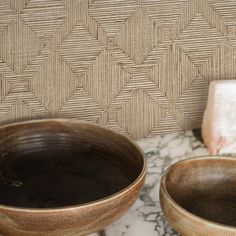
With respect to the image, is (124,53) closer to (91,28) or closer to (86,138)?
(91,28)

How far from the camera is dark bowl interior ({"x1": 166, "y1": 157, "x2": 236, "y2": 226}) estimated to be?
0.99m

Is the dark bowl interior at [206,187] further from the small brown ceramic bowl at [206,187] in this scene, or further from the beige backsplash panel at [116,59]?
the beige backsplash panel at [116,59]

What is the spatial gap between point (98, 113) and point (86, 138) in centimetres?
11

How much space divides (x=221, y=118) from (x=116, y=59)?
0.28 meters

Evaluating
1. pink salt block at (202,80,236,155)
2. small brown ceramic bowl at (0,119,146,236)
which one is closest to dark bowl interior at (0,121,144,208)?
small brown ceramic bowl at (0,119,146,236)

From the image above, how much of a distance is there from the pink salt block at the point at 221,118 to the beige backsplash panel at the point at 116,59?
84 mm

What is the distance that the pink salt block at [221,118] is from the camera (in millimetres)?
1166

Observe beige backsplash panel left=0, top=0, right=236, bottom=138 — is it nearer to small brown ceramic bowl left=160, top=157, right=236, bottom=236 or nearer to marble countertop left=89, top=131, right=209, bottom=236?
marble countertop left=89, top=131, right=209, bottom=236

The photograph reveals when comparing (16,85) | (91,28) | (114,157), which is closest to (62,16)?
(91,28)

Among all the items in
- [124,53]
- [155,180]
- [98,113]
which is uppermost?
[124,53]

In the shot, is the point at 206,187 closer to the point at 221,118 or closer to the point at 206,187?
the point at 206,187

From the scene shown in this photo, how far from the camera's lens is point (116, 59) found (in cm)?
117

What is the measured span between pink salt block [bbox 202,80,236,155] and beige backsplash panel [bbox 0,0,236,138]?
84 millimetres

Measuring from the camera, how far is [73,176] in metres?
1.05
